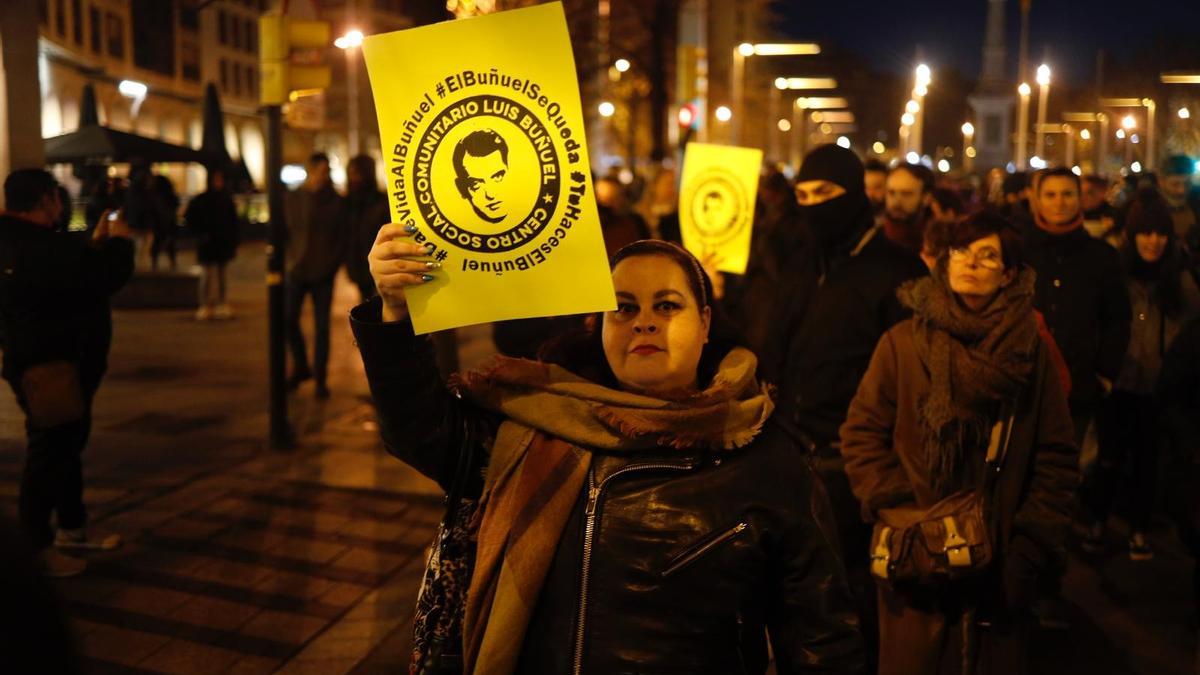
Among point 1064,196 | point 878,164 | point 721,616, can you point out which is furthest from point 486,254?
point 878,164

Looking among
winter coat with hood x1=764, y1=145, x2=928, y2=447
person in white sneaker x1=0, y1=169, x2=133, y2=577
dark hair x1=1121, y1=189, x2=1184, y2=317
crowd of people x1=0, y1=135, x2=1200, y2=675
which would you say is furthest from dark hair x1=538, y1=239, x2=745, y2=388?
dark hair x1=1121, y1=189, x2=1184, y2=317

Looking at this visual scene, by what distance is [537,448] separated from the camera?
2.49 metres

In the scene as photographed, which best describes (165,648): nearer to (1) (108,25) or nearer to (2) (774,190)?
(2) (774,190)

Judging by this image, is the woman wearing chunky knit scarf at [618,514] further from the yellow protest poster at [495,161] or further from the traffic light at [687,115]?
the traffic light at [687,115]

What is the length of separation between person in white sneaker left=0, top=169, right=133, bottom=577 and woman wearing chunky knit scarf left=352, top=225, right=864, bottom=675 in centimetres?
426

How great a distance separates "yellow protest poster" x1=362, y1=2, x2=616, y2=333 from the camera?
252 cm

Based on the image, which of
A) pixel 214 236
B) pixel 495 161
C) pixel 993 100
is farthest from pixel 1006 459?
pixel 993 100

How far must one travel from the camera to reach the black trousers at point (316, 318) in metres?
11.8

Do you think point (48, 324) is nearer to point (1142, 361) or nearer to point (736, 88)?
point (1142, 361)

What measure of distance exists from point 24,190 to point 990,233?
451cm

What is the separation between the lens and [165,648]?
5.41 metres

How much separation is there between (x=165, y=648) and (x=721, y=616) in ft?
12.1

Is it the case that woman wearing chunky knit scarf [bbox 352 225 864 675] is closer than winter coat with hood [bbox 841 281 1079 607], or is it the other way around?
woman wearing chunky knit scarf [bbox 352 225 864 675]

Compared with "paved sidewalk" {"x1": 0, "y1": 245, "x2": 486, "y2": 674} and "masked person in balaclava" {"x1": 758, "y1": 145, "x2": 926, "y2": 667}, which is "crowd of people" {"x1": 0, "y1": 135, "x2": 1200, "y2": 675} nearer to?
"masked person in balaclava" {"x1": 758, "y1": 145, "x2": 926, "y2": 667}
